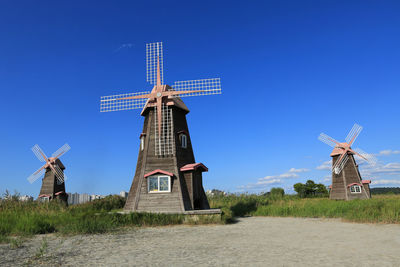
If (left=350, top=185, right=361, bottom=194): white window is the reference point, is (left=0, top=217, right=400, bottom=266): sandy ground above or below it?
below

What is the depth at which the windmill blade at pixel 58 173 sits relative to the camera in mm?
25053

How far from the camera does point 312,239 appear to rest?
328 inches

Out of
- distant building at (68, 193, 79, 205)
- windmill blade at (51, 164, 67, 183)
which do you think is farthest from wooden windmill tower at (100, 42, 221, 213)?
distant building at (68, 193, 79, 205)

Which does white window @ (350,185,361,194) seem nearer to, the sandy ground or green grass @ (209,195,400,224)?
green grass @ (209,195,400,224)

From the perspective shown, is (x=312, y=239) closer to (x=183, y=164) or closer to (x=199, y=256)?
(x=199, y=256)

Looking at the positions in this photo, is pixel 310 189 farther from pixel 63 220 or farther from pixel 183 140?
pixel 63 220

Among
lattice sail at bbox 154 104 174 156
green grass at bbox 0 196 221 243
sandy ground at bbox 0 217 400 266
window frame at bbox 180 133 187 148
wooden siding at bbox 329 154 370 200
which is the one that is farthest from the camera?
wooden siding at bbox 329 154 370 200

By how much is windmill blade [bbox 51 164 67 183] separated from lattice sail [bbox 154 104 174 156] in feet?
51.6

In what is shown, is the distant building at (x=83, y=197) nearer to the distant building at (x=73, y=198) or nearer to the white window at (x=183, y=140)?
the distant building at (x=73, y=198)

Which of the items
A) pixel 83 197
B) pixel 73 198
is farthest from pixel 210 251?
pixel 83 197

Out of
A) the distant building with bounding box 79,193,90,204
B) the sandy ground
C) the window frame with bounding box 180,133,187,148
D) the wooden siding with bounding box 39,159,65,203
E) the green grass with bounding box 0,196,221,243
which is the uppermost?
the window frame with bounding box 180,133,187,148

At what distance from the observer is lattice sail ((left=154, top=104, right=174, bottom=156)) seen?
1400 cm

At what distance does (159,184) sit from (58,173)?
16.4m

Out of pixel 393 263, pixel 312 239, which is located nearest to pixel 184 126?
pixel 312 239
